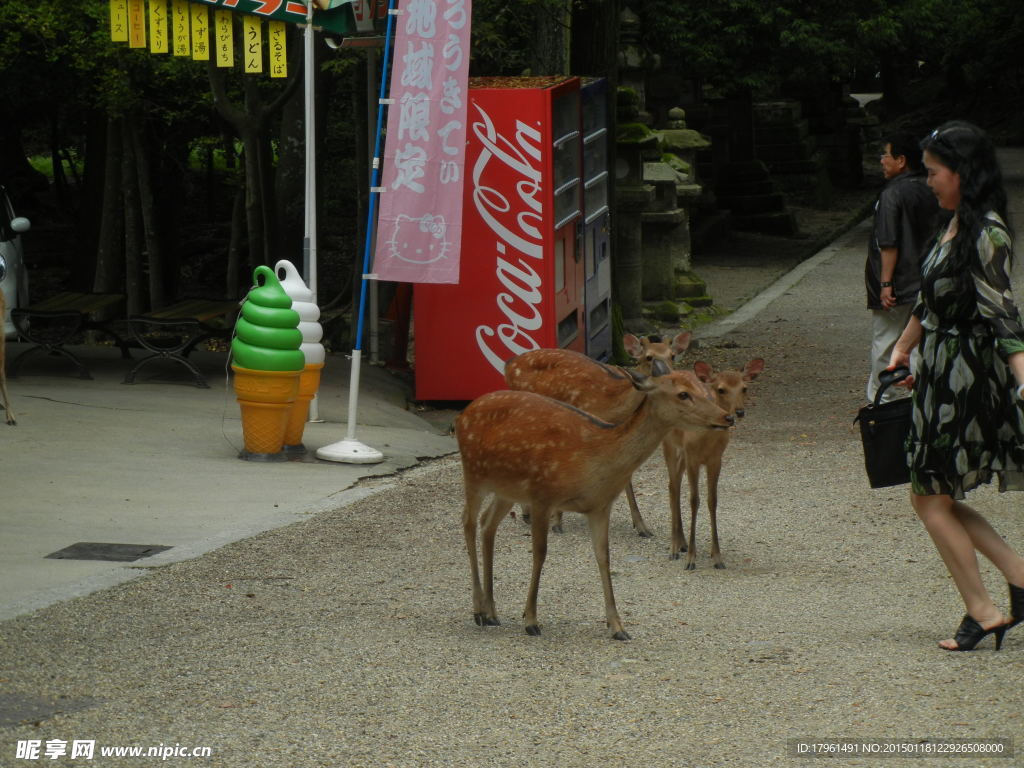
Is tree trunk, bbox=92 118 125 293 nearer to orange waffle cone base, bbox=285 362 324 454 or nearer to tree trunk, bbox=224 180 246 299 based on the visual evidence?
tree trunk, bbox=224 180 246 299

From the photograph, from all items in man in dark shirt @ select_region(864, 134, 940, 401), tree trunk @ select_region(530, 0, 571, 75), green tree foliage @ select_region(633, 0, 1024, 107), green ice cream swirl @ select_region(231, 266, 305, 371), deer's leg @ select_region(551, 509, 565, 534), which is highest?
green tree foliage @ select_region(633, 0, 1024, 107)

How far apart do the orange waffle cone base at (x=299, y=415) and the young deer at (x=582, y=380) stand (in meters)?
2.20

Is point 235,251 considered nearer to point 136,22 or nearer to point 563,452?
point 136,22

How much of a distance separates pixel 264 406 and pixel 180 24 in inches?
108

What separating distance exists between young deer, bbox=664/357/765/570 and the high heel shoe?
72.4 inches

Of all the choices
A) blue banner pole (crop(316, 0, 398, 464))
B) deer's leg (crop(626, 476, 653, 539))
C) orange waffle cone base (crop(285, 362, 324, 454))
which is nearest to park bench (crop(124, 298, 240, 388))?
orange waffle cone base (crop(285, 362, 324, 454))

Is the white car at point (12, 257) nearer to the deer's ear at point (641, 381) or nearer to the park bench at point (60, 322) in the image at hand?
the park bench at point (60, 322)

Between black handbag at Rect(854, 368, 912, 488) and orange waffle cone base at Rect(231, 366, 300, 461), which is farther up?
black handbag at Rect(854, 368, 912, 488)

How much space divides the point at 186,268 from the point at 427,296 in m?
13.0

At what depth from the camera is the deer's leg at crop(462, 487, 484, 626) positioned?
6.29m

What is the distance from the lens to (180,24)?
10.2 m

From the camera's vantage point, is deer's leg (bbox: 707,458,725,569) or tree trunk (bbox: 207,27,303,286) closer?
deer's leg (bbox: 707,458,725,569)

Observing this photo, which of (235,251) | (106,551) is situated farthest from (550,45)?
(106,551)

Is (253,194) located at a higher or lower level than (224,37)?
lower
